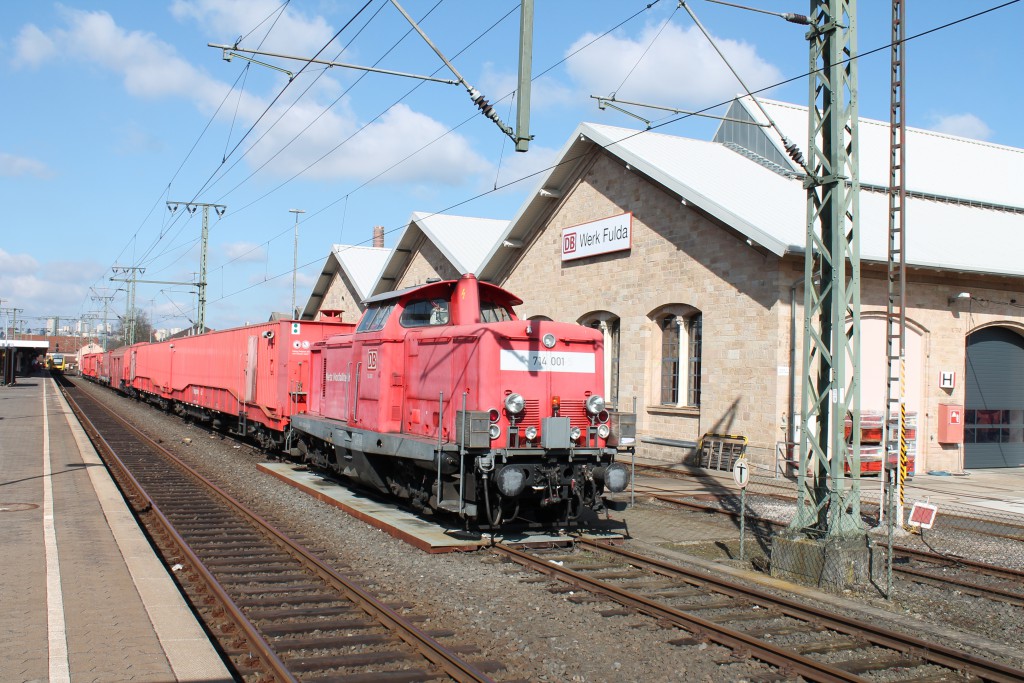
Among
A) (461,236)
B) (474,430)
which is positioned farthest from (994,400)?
(461,236)

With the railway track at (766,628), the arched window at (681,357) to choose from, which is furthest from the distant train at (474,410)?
the arched window at (681,357)

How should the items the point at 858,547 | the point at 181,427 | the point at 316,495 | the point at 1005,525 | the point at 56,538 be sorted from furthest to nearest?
1. the point at 181,427
2. the point at 316,495
3. the point at 1005,525
4. the point at 56,538
5. the point at 858,547

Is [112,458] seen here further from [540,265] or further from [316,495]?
[540,265]

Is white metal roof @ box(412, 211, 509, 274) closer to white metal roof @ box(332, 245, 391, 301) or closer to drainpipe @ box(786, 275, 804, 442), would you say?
white metal roof @ box(332, 245, 391, 301)

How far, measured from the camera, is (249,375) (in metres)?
20.8

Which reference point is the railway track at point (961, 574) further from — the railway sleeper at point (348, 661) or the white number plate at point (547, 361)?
the railway sleeper at point (348, 661)

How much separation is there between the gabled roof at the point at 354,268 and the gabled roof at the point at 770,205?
41.2 ft

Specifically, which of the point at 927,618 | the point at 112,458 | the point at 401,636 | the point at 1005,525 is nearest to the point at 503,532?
the point at 401,636

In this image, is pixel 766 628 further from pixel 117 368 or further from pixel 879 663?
pixel 117 368

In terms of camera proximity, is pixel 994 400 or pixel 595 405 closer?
pixel 595 405

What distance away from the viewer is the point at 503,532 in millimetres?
10883

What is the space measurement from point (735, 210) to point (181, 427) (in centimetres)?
2078

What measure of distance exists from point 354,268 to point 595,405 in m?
32.3

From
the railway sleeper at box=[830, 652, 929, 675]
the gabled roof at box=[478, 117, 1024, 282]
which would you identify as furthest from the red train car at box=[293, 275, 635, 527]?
the gabled roof at box=[478, 117, 1024, 282]
